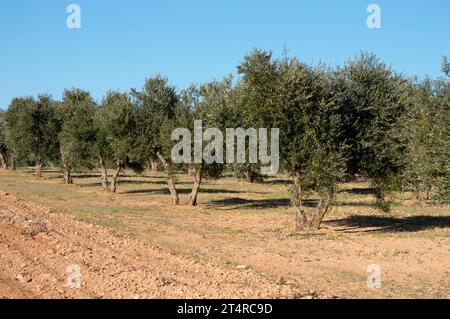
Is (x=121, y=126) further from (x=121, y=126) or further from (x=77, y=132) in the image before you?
(x=77, y=132)

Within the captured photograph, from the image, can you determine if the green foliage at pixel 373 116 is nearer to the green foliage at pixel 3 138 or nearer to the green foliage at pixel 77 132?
the green foliage at pixel 77 132

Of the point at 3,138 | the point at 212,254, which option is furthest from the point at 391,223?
the point at 3,138

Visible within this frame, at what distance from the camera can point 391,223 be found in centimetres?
2933

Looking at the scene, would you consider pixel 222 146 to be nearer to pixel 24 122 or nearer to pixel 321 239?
pixel 321 239

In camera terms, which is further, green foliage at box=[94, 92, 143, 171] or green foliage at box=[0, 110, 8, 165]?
green foliage at box=[0, 110, 8, 165]

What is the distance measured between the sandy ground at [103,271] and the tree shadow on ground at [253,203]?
65.9 ft

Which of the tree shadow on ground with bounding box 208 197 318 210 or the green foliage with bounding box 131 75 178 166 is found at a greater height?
the green foliage with bounding box 131 75 178 166

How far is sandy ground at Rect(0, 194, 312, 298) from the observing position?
11062 mm

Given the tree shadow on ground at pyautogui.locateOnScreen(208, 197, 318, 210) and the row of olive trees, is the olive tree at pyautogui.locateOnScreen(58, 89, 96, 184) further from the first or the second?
the row of olive trees

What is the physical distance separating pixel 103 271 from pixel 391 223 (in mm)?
21249

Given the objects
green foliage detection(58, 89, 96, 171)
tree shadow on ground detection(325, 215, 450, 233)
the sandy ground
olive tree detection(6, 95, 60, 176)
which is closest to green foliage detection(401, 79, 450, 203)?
tree shadow on ground detection(325, 215, 450, 233)

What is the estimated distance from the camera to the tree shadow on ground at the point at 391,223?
26.8m

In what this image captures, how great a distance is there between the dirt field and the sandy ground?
0.10 ft

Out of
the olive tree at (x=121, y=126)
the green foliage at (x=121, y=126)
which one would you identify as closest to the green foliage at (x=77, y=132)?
the olive tree at (x=121, y=126)
